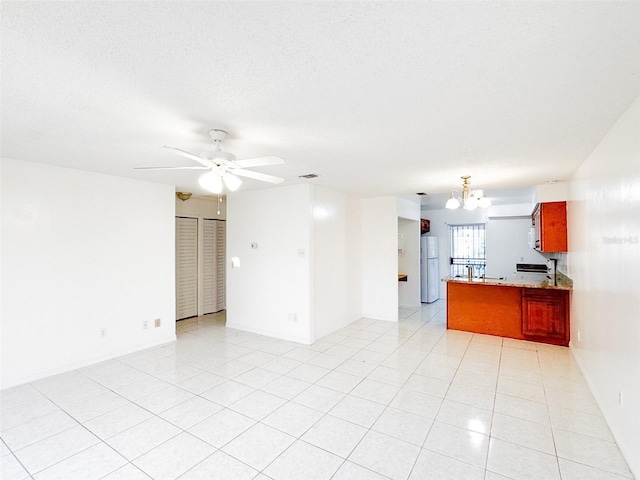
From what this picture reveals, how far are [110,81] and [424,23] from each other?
5.49 feet

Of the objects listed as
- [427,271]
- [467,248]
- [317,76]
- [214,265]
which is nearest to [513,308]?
[427,271]

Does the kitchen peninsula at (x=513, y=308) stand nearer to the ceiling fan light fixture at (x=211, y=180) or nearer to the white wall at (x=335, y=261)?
the white wall at (x=335, y=261)

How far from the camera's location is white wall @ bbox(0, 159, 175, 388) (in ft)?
10.7

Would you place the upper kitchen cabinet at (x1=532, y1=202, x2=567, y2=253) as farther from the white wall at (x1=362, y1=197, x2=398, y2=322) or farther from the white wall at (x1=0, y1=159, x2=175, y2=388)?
the white wall at (x1=0, y1=159, x2=175, y2=388)

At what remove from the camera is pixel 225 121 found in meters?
2.27

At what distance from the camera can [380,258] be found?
607 cm

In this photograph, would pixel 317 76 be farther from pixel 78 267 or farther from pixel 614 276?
pixel 78 267

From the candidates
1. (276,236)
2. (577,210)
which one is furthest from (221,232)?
(577,210)

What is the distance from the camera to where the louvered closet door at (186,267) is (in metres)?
6.07

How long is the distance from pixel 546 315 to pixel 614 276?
254 cm

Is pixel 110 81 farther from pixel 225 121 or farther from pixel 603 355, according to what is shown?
pixel 603 355

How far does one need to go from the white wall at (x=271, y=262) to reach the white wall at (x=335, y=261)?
185mm

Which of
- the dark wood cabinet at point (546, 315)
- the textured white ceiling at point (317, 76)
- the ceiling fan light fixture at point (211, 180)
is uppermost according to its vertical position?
the textured white ceiling at point (317, 76)

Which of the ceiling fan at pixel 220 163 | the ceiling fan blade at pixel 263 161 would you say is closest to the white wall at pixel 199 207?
the ceiling fan at pixel 220 163
